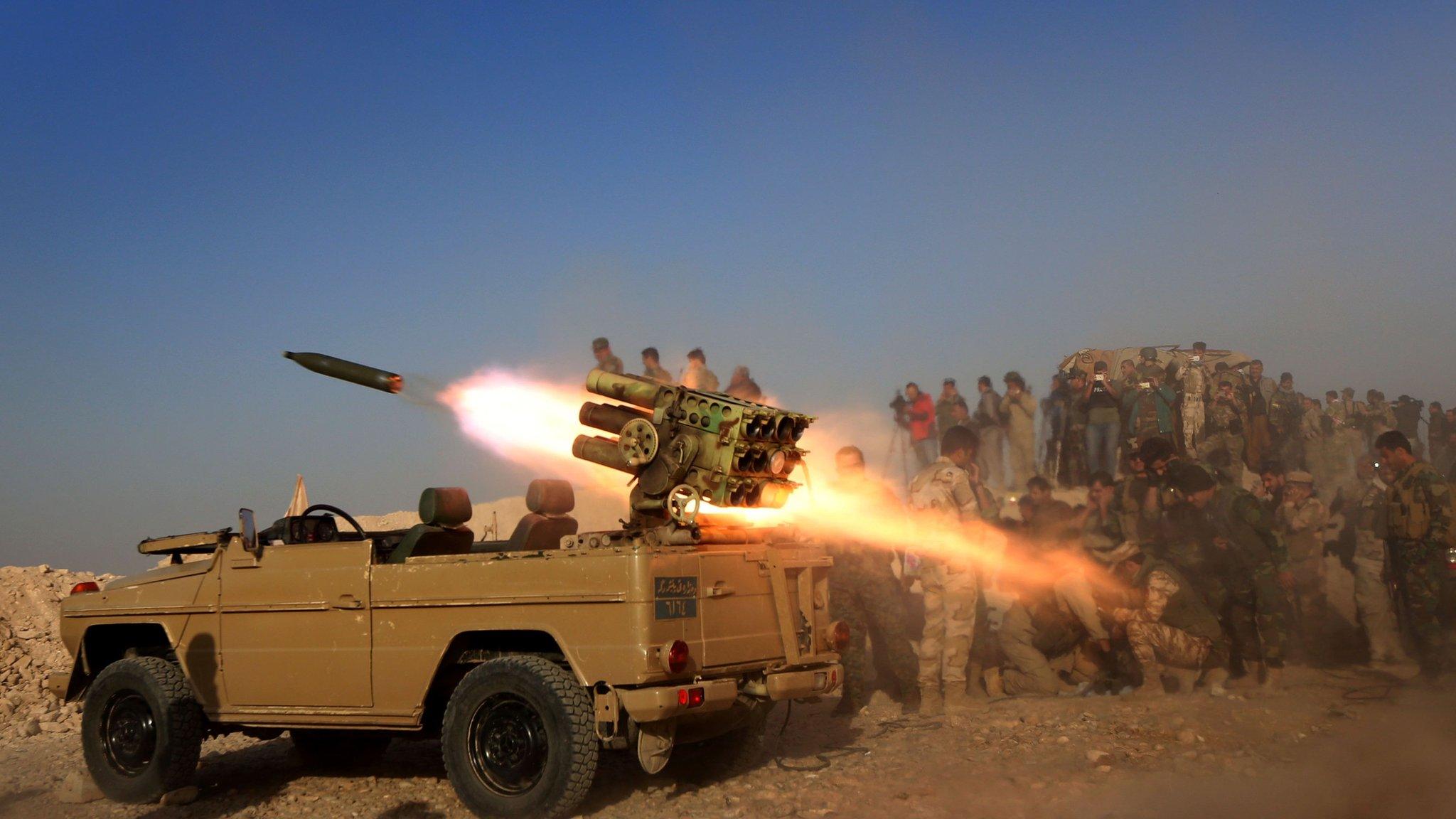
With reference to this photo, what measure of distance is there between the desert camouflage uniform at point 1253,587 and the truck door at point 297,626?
7.15 meters

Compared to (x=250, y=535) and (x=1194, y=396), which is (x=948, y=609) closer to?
(x=250, y=535)

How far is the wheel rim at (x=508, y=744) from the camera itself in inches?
275

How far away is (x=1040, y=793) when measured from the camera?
7148 millimetres

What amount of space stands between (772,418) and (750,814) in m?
2.39

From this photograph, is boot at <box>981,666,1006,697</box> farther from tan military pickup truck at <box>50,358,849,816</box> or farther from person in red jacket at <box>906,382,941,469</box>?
person in red jacket at <box>906,382,941,469</box>

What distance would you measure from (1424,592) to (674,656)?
23.9 ft

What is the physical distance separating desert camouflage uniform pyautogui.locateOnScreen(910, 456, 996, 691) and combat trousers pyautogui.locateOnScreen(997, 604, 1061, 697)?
0.44 m

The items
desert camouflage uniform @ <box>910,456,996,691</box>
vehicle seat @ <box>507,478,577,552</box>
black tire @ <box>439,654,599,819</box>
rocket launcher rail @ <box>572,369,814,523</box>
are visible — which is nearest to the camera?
black tire @ <box>439,654,599,819</box>

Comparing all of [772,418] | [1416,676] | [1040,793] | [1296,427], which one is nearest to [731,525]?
[772,418]

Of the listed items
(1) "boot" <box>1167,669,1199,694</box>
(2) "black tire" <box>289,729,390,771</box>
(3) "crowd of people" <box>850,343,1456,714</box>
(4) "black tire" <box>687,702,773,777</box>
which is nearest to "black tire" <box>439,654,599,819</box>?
(4) "black tire" <box>687,702,773,777</box>

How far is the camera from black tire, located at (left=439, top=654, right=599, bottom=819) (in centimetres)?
675

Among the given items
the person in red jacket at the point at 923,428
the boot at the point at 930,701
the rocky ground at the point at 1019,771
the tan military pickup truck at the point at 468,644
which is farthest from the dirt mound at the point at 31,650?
the person in red jacket at the point at 923,428

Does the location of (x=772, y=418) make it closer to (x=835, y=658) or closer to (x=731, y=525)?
(x=731, y=525)

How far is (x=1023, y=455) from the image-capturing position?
1814 centimetres
